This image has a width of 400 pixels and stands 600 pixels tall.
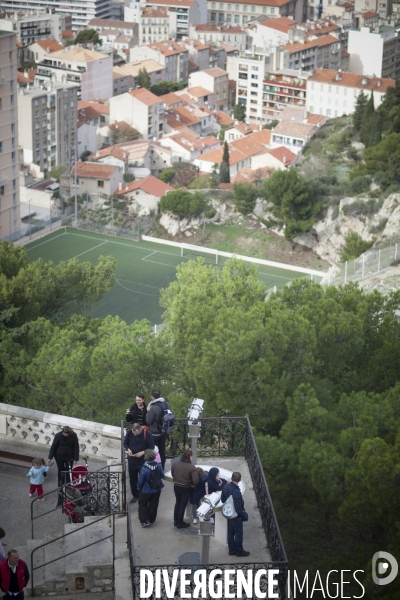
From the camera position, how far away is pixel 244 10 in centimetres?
14288

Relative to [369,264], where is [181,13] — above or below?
above

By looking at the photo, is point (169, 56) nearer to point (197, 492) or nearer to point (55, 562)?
point (55, 562)

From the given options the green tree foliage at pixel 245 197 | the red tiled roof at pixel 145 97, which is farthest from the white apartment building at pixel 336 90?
the green tree foliage at pixel 245 197

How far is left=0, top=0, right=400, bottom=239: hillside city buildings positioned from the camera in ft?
260

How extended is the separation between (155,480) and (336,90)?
86.0 m

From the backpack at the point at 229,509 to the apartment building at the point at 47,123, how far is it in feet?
234

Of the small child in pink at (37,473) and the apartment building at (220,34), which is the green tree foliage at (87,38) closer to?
the apartment building at (220,34)

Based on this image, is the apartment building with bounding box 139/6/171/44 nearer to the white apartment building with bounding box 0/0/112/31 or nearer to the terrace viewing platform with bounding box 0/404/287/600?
the white apartment building with bounding box 0/0/112/31

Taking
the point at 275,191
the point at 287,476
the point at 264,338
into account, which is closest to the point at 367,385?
the point at 264,338

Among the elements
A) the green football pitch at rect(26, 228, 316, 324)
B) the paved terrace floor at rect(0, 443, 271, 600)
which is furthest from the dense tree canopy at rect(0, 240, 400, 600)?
the green football pitch at rect(26, 228, 316, 324)

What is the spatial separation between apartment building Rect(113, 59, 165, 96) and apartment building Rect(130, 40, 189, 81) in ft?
5.77

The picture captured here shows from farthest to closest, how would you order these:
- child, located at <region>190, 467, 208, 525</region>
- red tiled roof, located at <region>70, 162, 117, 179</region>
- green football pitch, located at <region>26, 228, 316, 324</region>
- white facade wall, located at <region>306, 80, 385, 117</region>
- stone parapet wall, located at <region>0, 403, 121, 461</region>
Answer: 1. white facade wall, located at <region>306, 80, 385, 117</region>
2. red tiled roof, located at <region>70, 162, 117, 179</region>
3. green football pitch, located at <region>26, 228, 316, 324</region>
4. stone parapet wall, located at <region>0, 403, 121, 461</region>
5. child, located at <region>190, 467, 208, 525</region>

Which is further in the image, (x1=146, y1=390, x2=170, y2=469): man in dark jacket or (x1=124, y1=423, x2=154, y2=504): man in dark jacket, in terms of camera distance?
(x1=146, y1=390, x2=170, y2=469): man in dark jacket

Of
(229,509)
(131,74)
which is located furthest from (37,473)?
(131,74)
